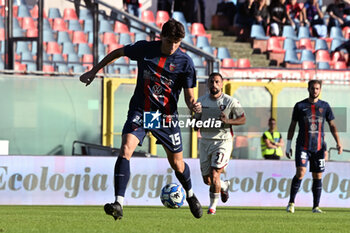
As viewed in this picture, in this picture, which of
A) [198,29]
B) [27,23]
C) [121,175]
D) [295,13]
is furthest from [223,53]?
[121,175]

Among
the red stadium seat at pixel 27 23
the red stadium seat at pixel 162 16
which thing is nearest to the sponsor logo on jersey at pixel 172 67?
the red stadium seat at pixel 27 23

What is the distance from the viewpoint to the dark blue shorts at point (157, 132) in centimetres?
824

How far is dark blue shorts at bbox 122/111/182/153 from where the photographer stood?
27.0 ft

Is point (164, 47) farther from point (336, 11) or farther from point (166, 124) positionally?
point (336, 11)

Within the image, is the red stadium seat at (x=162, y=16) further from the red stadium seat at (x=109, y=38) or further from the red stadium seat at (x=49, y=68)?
the red stadium seat at (x=49, y=68)

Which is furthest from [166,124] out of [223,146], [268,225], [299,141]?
[299,141]

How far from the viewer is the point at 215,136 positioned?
11789 millimetres

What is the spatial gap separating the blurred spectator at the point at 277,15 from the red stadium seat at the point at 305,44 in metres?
0.71

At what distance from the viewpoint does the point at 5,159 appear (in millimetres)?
14570

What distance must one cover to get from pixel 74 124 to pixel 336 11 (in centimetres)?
1343

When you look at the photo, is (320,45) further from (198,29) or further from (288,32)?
(198,29)

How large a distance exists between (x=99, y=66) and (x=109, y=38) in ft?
40.4

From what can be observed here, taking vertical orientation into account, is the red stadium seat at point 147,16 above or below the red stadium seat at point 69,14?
above

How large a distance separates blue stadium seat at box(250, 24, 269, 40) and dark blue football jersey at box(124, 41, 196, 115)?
16.2 meters
